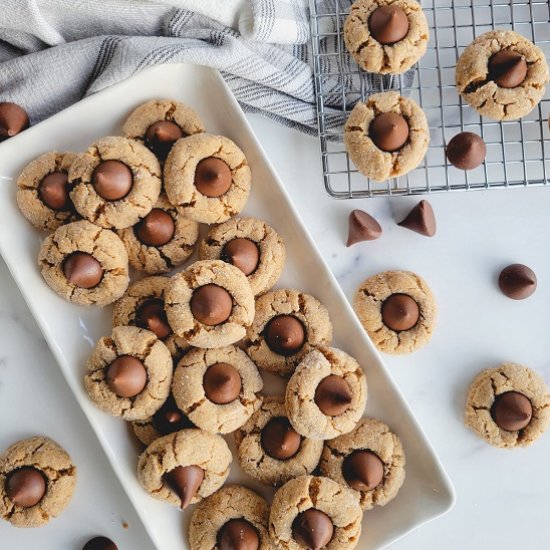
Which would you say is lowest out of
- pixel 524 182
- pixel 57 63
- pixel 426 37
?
pixel 524 182

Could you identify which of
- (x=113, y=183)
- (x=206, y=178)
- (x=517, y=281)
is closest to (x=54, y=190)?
(x=113, y=183)

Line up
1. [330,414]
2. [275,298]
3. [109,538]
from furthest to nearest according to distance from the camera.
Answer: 1. [109,538]
2. [275,298]
3. [330,414]

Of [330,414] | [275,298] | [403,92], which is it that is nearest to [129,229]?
[275,298]

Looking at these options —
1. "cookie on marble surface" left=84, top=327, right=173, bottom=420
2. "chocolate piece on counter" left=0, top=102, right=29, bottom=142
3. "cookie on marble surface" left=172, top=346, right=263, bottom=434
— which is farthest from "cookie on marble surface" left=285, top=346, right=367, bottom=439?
"chocolate piece on counter" left=0, top=102, right=29, bottom=142

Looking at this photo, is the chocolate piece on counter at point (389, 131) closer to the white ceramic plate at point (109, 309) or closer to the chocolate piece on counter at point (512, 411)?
the white ceramic plate at point (109, 309)

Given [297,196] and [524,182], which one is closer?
[524,182]

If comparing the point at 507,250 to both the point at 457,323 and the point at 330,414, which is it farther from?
the point at 330,414

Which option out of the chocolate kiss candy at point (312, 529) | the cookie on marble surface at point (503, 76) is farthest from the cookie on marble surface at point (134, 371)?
the cookie on marble surface at point (503, 76)

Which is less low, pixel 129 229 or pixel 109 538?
pixel 129 229
